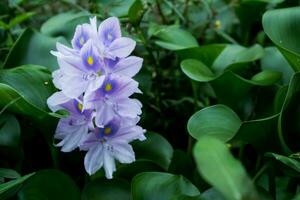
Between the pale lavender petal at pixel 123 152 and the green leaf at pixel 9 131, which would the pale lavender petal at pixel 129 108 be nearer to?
the pale lavender petal at pixel 123 152

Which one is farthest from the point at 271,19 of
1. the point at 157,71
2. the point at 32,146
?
the point at 32,146

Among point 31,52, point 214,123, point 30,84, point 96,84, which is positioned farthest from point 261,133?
point 31,52

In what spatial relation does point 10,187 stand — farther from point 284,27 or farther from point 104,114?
point 284,27

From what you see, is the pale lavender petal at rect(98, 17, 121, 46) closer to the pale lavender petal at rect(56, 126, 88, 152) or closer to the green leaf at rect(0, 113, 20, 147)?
the pale lavender petal at rect(56, 126, 88, 152)

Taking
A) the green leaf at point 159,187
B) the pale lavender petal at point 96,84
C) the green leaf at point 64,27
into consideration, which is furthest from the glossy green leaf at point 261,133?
the green leaf at point 64,27

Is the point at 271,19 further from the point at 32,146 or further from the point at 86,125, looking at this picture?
the point at 32,146
